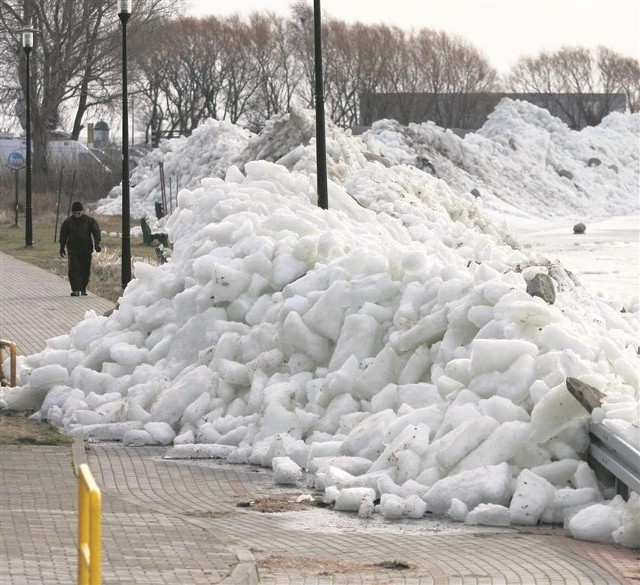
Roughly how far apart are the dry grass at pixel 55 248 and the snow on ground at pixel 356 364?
875 centimetres

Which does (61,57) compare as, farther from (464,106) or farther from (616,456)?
(616,456)

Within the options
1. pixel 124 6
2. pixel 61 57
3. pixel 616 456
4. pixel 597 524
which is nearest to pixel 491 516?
pixel 597 524

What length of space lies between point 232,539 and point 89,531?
3.42 m

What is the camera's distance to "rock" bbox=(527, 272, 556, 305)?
12500 millimetres

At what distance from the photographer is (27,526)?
29.1 ft

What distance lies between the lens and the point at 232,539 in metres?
9.07

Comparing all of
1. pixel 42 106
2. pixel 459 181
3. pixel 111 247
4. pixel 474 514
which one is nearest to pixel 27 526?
pixel 474 514

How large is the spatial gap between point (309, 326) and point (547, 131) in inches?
2579

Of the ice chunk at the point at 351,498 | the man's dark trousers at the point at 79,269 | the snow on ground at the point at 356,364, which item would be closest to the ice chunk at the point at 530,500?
the snow on ground at the point at 356,364

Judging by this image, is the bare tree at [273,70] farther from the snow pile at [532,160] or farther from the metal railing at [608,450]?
the metal railing at [608,450]

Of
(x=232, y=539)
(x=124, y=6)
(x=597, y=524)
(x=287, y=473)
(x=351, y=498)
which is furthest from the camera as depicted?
(x=124, y=6)

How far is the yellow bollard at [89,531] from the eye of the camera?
548 centimetres

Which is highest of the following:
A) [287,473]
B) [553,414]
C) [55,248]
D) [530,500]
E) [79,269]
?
[553,414]

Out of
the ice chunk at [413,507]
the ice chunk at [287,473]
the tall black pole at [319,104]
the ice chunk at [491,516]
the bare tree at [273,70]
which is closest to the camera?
the ice chunk at [491,516]
